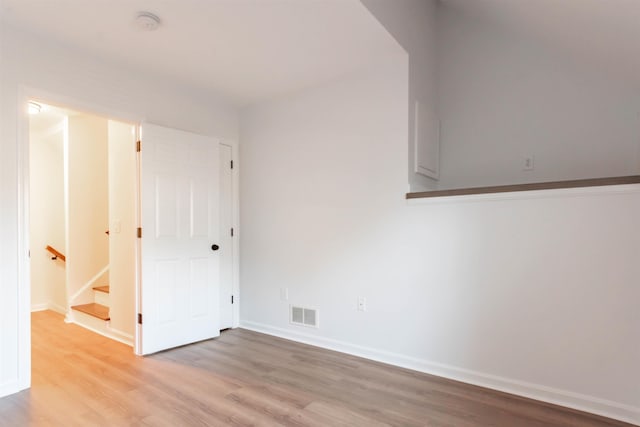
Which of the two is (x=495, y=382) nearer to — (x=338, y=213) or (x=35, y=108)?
(x=338, y=213)

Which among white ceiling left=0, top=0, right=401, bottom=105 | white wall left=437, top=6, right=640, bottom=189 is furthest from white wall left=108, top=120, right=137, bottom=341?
white wall left=437, top=6, right=640, bottom=189

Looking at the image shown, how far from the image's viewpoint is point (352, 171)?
3.15 metres

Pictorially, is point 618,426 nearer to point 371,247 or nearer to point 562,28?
point 371,247

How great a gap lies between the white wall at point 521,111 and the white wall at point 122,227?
9.96ft

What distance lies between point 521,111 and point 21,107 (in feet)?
12.6

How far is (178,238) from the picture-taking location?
3.34 metres

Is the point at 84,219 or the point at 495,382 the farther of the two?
the point at 84,219

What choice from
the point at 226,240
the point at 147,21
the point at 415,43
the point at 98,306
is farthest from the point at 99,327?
the point at 415,43

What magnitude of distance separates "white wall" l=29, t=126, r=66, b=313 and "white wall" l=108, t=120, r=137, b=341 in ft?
5.66

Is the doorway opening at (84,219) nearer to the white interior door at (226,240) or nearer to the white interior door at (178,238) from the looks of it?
the white interior door at (178,238)

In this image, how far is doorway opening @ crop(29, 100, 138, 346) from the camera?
3484mm

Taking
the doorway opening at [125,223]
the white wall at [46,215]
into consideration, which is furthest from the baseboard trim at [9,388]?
the white wall at [46,215]

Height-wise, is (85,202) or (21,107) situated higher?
(21,107)

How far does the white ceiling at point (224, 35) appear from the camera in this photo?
7.22 ft
